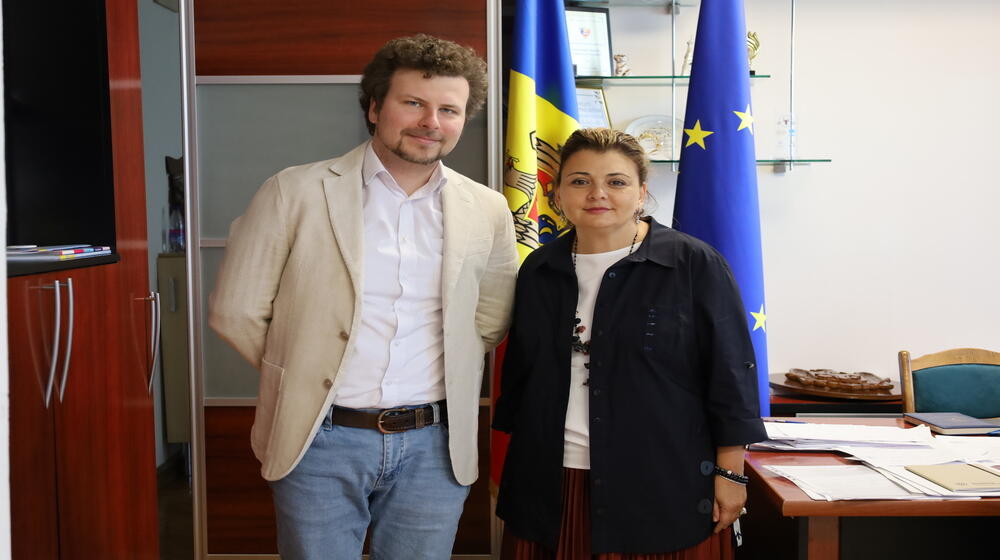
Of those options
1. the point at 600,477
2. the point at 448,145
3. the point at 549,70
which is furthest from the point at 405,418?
the point at 549,70

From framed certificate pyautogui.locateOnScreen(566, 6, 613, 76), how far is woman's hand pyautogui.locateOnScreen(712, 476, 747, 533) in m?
1.81

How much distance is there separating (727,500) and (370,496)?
73 centimetres

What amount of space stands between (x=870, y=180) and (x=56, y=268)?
9.34ft

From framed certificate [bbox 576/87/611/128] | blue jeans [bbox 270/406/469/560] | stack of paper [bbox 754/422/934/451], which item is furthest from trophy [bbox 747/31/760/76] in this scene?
blue jeans [bbox 270/406/469/560]

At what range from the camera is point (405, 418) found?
62.9 inches

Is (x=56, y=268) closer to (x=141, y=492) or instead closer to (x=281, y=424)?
(x=281, y=424)

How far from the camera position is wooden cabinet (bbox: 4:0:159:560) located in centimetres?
162

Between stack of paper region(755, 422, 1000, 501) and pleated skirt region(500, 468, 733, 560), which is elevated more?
stack of paper region(755, 422, 1000, 501)

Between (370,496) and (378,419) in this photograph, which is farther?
(370,496)

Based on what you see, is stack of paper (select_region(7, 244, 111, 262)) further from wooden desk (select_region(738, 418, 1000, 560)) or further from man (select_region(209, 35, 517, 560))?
wooden desk (select_region(738, 418, 1000, 560))

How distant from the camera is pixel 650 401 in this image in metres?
1.63

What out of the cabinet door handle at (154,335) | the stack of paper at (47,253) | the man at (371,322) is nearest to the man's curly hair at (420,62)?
the man at (371,322)

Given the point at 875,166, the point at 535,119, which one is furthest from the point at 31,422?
the point at 875,166

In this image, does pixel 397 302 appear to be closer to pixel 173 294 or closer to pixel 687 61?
pixel 173 294
